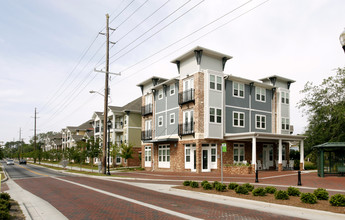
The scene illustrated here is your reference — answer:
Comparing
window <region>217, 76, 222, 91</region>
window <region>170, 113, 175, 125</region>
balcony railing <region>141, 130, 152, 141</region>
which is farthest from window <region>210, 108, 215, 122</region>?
balcony railing <region>141, 130, 152, 141</region>

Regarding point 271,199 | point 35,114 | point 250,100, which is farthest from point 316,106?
point 35,114

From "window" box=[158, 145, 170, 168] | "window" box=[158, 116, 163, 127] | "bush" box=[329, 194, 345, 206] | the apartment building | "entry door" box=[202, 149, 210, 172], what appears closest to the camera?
"bush" box=[329, 194, 345, 206]

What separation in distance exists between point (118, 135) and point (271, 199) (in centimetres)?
4047

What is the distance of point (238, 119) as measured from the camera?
107 feet

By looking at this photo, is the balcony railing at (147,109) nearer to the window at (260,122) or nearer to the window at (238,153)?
the window at (238,153)

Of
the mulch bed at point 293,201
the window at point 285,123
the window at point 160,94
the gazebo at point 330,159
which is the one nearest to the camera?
the mulch bed at point 293,201

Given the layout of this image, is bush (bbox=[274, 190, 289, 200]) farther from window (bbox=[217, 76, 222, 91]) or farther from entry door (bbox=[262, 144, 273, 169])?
entry door (bbox=[262, 144, 273, 169])

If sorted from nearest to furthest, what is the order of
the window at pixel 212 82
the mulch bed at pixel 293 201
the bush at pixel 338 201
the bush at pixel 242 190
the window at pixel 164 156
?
the mulch bed at pixel 293 201 → the bush at pixel 338 201 → the bush at pixel 242 190 → the window at pixel 212 82 → the window at pixel 164 156

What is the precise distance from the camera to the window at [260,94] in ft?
114

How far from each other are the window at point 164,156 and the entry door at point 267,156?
36.8 feet

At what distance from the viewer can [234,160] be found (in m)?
31.6

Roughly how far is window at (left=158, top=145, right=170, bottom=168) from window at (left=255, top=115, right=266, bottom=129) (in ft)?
35.4

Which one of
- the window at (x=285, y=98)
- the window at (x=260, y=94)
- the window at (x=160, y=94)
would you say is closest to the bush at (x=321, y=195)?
the window at (x=260, y=94)

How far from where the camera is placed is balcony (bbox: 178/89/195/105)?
30.0 m
